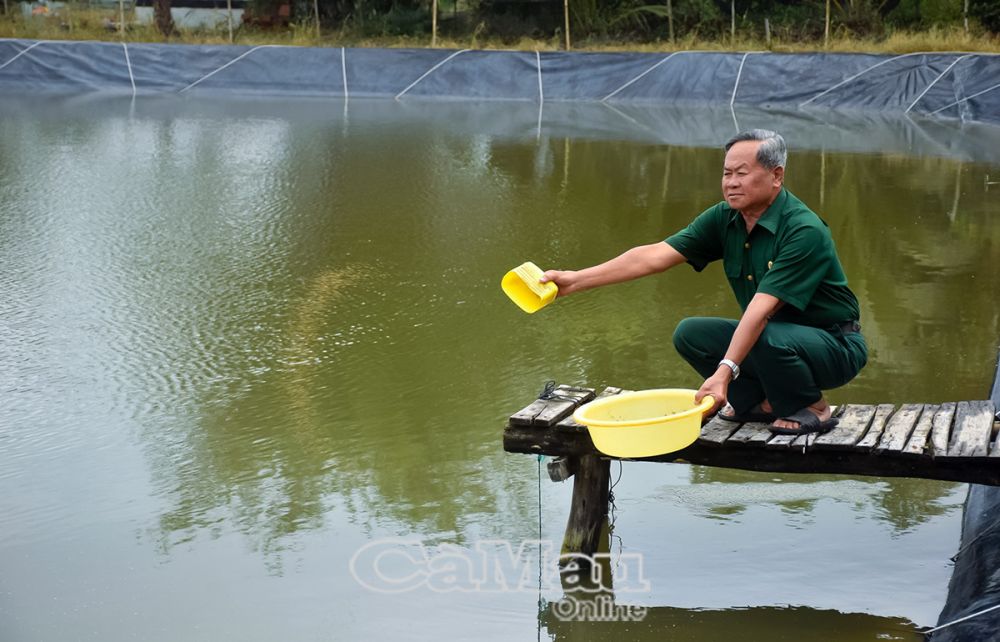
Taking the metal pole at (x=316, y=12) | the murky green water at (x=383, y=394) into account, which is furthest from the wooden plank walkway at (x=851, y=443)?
the metal pole at (x=316, y=12)

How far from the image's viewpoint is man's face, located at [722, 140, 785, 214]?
11.2 ft

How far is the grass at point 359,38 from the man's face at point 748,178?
16632 mm

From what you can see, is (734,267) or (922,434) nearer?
(922,434)

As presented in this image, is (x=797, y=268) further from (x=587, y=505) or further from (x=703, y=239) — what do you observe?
(x=587, y=505)

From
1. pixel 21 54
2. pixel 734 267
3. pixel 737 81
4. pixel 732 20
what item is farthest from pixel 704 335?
pixel 732 20

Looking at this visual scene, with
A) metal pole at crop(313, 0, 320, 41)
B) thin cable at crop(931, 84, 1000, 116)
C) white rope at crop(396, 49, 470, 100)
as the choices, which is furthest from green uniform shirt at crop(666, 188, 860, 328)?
metal pole at crop(313, 0, 320, 41)

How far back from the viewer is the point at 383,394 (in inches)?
211

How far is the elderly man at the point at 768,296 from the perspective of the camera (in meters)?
3.36

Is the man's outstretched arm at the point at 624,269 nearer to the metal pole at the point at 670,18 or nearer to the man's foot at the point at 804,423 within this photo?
the man's foot at the point at 804,423

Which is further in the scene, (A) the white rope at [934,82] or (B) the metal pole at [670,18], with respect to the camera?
(B) the metal pole at [670,18]

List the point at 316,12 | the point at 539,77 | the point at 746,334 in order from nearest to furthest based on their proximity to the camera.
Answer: the point at 746,334
the point at 539,77
the point at 316,12

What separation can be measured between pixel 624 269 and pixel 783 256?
525mm

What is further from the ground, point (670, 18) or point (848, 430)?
point (670, 18)

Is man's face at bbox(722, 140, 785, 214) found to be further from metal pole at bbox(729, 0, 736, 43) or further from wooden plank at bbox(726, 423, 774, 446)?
metal pole at bbox(729, 0, 736, 43)
